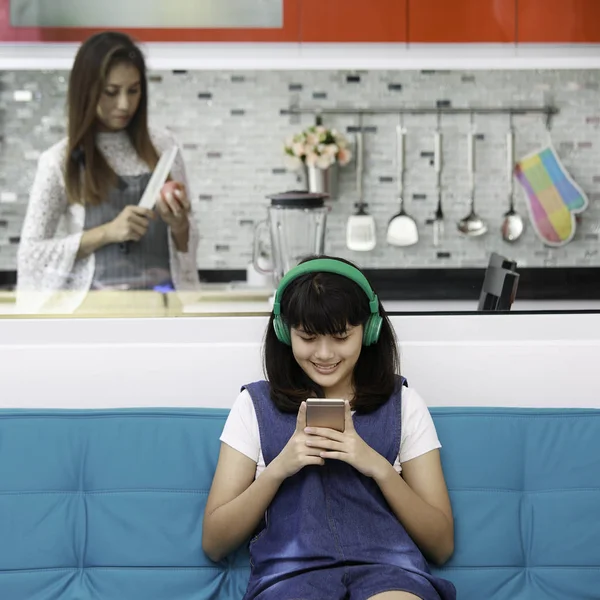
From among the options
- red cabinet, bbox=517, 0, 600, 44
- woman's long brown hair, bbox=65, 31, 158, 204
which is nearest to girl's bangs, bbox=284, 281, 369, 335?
woman's long brown hair, bbox=65, 31, 158, 204

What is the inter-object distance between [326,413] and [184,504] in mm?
429

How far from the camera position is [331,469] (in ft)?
6.07

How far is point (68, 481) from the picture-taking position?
1978mm

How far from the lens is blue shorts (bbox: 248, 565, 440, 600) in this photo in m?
1.68

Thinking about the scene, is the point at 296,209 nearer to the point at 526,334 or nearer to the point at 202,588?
the point at 526,334

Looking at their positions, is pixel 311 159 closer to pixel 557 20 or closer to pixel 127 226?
pixel 127 226

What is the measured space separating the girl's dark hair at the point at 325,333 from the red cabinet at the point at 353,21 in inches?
40.2

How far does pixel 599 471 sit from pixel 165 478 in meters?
A: 0.90

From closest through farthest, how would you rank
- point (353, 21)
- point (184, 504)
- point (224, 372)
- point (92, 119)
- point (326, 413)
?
point (326, 413)
point (184, 504)
point (224, 372)
point (92, 119)
point (353, 21)

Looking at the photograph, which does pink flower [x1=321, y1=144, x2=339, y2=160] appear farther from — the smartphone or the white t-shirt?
the smartphone

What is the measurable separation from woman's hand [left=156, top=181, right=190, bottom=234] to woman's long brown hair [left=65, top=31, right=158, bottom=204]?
10 cm

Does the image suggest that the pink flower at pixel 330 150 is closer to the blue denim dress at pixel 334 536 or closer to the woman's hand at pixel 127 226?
the woman's hand at pixel 127 226

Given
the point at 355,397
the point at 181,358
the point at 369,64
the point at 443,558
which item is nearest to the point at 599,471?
the point at 443,558

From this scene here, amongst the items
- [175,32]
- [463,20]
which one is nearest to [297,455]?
[175,32]
